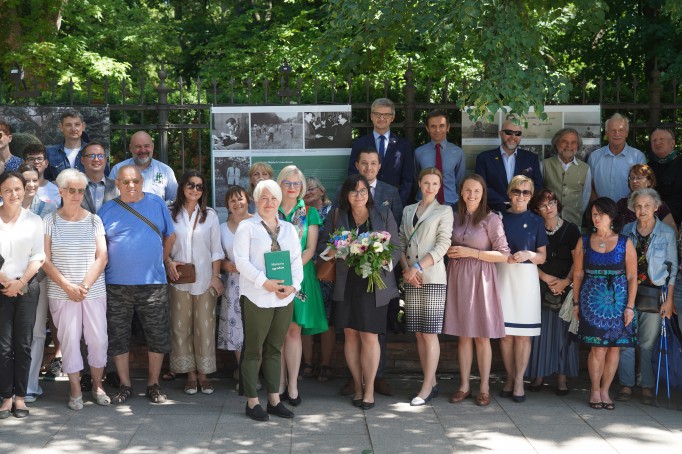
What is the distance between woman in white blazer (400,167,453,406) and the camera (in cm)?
677

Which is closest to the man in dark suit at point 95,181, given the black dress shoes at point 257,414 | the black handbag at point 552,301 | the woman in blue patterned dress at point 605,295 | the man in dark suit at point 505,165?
the black dress shoes at point 257,414

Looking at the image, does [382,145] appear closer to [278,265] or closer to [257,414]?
[278,265]

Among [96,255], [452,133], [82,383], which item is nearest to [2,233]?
[96,255]

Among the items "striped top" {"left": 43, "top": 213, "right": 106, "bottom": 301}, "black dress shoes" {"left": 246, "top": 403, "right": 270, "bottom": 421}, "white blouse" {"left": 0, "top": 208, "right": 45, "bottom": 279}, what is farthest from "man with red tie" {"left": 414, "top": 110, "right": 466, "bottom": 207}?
"white blouse" {"left": 0, "top": 208, "right": 45, "bottom": 279}

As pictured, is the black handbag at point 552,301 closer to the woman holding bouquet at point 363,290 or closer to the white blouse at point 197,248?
the woman holding bouquet at point 363,290

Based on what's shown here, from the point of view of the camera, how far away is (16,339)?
6406 mm

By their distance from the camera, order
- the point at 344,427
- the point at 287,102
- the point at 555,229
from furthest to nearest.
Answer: the point at 287,102, the point at 555,229, the point at 344,427

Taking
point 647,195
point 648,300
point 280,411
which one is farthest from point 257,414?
point 647,195

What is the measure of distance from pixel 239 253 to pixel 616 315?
10.3 feet

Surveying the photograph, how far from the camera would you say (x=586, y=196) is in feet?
26.5

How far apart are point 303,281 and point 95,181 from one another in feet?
7.10

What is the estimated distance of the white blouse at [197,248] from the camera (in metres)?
7.00

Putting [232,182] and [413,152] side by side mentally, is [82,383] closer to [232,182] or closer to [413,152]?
[232,182]

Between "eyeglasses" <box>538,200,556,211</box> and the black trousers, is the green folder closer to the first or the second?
the black trousers
